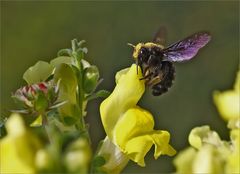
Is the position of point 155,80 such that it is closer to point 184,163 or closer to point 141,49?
point 141,49

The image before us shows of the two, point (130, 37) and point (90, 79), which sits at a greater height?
point (90, 79)

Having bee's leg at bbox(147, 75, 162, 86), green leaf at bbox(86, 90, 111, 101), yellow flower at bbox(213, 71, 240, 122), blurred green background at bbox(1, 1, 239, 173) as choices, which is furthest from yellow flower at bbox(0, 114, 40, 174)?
blurred green background at bbox(1, 1, 239, 173)

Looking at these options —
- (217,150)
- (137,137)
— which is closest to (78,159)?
(217,150)

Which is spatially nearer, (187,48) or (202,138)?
(202,138)

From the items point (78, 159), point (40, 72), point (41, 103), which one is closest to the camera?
point (78, 159)

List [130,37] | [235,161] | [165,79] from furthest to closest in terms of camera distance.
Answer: [130,37], [165,79], [235,161]

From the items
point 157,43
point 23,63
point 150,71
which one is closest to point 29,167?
point 150,71

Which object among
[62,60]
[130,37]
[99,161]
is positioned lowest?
[130,37]
